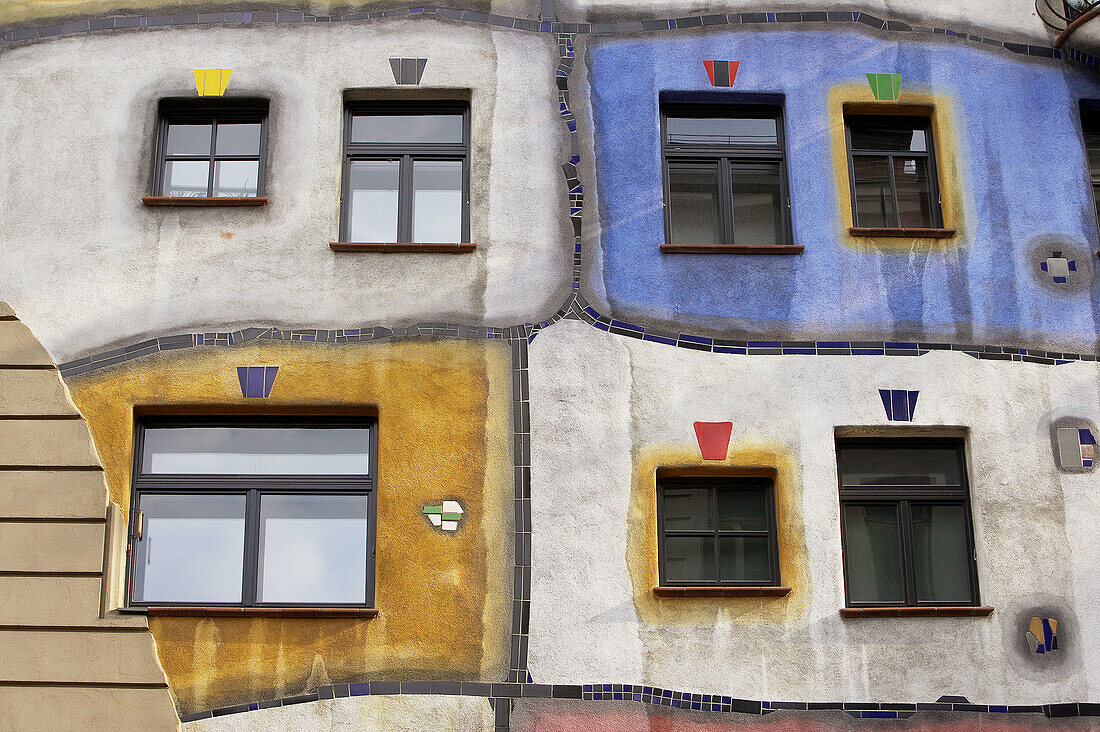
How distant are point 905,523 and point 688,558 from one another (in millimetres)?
1649

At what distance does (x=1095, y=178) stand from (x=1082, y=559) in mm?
3379

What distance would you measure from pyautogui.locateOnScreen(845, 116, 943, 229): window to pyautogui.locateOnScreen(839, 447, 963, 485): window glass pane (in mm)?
1839

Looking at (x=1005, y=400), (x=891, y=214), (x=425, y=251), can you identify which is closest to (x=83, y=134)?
(x=425, y=251)

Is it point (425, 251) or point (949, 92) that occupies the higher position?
point (949, 92)

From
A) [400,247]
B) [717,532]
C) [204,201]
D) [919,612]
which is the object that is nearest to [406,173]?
[400,247]

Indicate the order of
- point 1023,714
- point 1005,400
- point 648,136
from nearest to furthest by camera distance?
point 1023,714 < point 1005,400 < point 648,136

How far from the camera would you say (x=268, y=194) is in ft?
34.2

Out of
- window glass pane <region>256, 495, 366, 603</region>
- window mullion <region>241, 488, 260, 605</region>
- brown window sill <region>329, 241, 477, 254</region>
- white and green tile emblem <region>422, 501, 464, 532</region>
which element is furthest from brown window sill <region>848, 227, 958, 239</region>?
window mullion <region>241, 488, 260, 605</region>

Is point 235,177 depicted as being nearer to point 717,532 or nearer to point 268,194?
point 268,194

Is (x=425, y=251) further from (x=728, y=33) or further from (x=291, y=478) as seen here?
(x=728, y=33)

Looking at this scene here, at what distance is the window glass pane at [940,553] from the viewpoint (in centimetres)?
973

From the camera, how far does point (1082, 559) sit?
963 cm

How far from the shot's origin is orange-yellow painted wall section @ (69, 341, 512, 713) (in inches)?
363

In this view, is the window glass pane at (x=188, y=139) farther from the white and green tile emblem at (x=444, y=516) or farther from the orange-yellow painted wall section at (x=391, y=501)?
the white and green tile emblem at (x=444, y=516)
